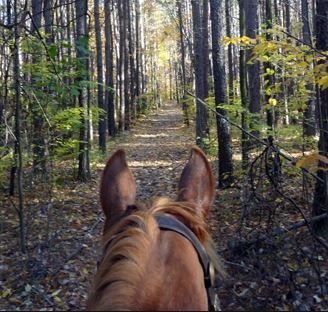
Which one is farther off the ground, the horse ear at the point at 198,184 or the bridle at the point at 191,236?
the horse ear at the point at 198,184

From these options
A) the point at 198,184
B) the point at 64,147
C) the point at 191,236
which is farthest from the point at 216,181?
the point at 191,236

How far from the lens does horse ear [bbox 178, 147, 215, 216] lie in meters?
1.96

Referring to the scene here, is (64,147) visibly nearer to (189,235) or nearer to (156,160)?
(156,160)

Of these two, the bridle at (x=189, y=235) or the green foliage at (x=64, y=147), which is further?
the green foliage at (x=64, y=147)

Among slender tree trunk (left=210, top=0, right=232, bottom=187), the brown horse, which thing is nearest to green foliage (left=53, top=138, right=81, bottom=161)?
slender tree trunk (left=210, top=0, right=232, bottom=187)

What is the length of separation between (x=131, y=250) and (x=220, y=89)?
8944mm

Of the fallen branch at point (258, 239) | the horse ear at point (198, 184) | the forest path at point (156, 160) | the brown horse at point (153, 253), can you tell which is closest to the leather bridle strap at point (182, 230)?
the brown horse at point (153, 253)

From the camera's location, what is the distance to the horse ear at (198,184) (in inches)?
77.2

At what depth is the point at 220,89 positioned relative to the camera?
394 inches

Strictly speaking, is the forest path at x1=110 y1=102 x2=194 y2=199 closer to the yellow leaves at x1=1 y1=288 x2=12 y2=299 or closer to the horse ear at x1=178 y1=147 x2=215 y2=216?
the yellow leaves at x1=1 y1=288 x2=12 y2=299

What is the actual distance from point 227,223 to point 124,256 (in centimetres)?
647

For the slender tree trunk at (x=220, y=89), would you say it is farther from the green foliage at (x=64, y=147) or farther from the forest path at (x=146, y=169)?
the green foliage at (x=64, y=147)

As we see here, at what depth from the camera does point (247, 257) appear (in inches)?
236

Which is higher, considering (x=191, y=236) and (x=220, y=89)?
(x=220, y=89)
